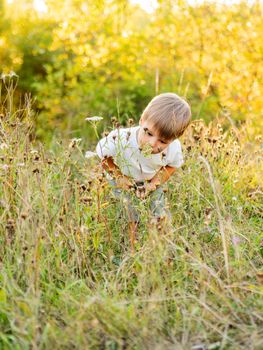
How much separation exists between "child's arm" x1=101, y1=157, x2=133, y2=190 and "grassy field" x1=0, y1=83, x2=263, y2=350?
0.34 feet

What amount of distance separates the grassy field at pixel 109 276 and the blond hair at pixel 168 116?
0.38 metres

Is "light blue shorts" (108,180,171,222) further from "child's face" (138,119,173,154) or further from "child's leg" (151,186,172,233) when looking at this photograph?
"child's face" (138,119,173,154)

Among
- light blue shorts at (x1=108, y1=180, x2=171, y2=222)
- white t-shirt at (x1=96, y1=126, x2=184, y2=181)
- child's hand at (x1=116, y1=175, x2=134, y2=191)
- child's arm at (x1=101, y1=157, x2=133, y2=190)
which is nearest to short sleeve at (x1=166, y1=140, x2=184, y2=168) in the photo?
white t-shirt at (x1=96, y1=126, x2=184, y2=181)

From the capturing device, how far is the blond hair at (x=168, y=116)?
3223 millimetres

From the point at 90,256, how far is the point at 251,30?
151 inches

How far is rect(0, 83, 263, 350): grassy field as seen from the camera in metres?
2.18

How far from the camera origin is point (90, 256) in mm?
2906

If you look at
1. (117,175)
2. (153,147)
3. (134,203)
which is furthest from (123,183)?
(153,147)

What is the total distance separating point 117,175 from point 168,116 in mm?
471

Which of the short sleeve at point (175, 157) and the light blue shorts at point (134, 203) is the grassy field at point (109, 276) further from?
the short sleeve at point (175, 157)

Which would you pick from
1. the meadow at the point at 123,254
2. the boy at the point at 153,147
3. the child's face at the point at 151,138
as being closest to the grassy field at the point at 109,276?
the meadow at the point at 123,254

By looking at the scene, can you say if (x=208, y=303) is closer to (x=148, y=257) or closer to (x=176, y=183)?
(x=148, y=257)

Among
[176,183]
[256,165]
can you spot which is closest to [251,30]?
[256,165]

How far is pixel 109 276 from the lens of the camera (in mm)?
2529
